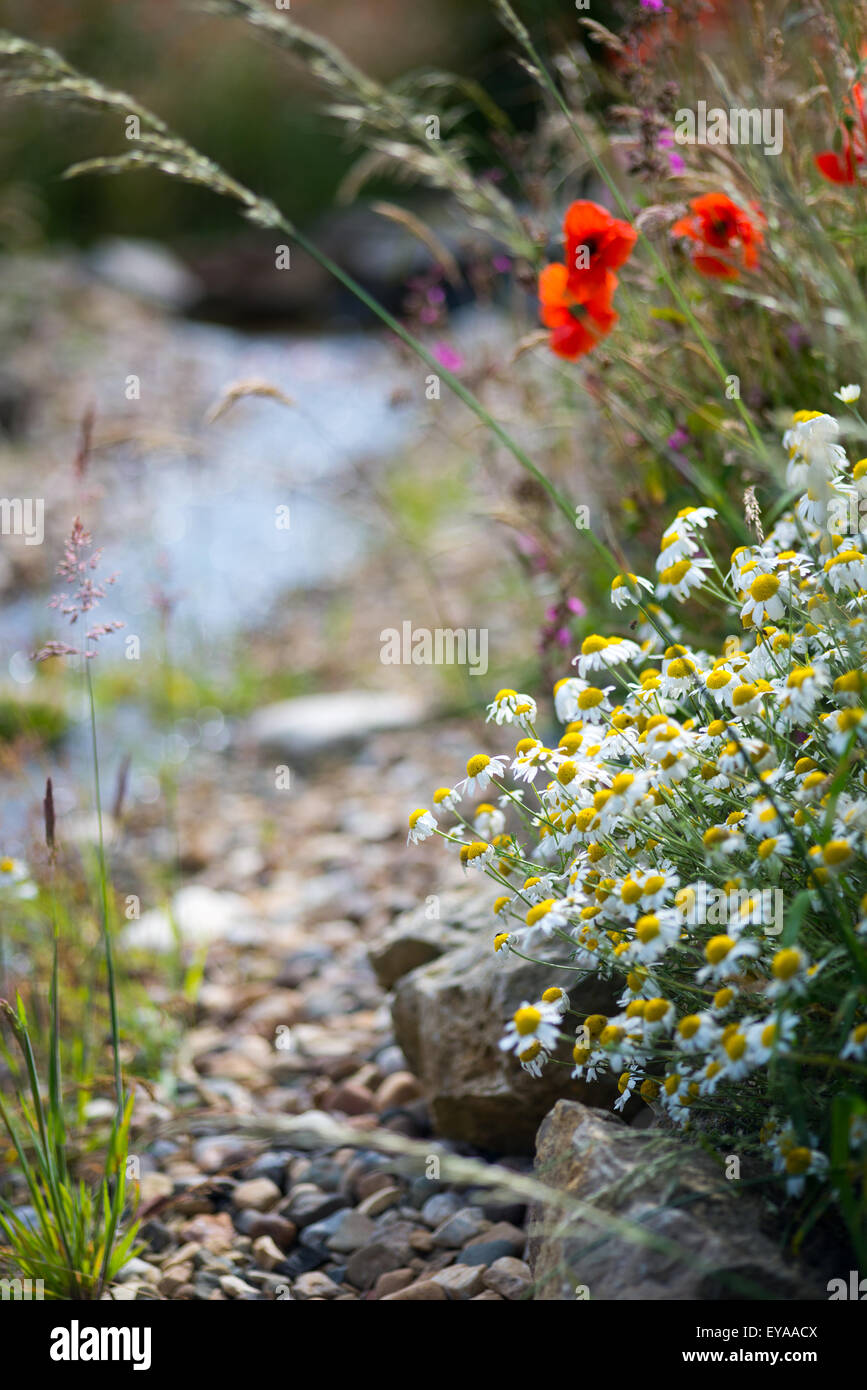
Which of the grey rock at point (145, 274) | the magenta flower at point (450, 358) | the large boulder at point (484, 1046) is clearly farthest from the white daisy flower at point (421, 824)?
the grey rock at point (145, 274)

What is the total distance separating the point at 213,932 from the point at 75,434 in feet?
12.3

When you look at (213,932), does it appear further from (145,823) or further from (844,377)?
(844,377)

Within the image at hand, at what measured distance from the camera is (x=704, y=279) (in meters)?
2.01

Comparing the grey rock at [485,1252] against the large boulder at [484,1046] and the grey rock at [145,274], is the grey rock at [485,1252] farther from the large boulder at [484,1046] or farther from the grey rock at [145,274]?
the grey rock at [145,274]

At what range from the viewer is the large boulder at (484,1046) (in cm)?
140

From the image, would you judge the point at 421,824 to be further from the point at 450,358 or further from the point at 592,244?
the point at 450,358

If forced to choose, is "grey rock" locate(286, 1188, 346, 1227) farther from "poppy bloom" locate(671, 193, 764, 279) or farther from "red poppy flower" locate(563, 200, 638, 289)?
"poppy bloom" locate(671, 193, 764, 279)

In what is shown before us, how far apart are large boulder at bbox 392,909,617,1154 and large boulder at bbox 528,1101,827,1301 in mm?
271

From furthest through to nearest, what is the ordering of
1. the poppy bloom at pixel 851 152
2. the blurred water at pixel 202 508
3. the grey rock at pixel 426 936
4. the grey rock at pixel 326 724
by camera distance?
1. the grey rock at pixel 326 724
2. the blurred water at pixel 202 508
3. the grey rock at pixel 426 936
4. the poppy bloom at pixel 851 152

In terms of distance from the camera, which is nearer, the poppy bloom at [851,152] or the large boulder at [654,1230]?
the large boulder at [654,1230]

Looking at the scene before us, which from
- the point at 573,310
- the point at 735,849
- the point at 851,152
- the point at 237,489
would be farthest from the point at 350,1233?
the point at 237,489

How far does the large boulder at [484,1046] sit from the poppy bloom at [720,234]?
1.02 m

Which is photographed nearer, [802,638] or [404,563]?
[802,638]
